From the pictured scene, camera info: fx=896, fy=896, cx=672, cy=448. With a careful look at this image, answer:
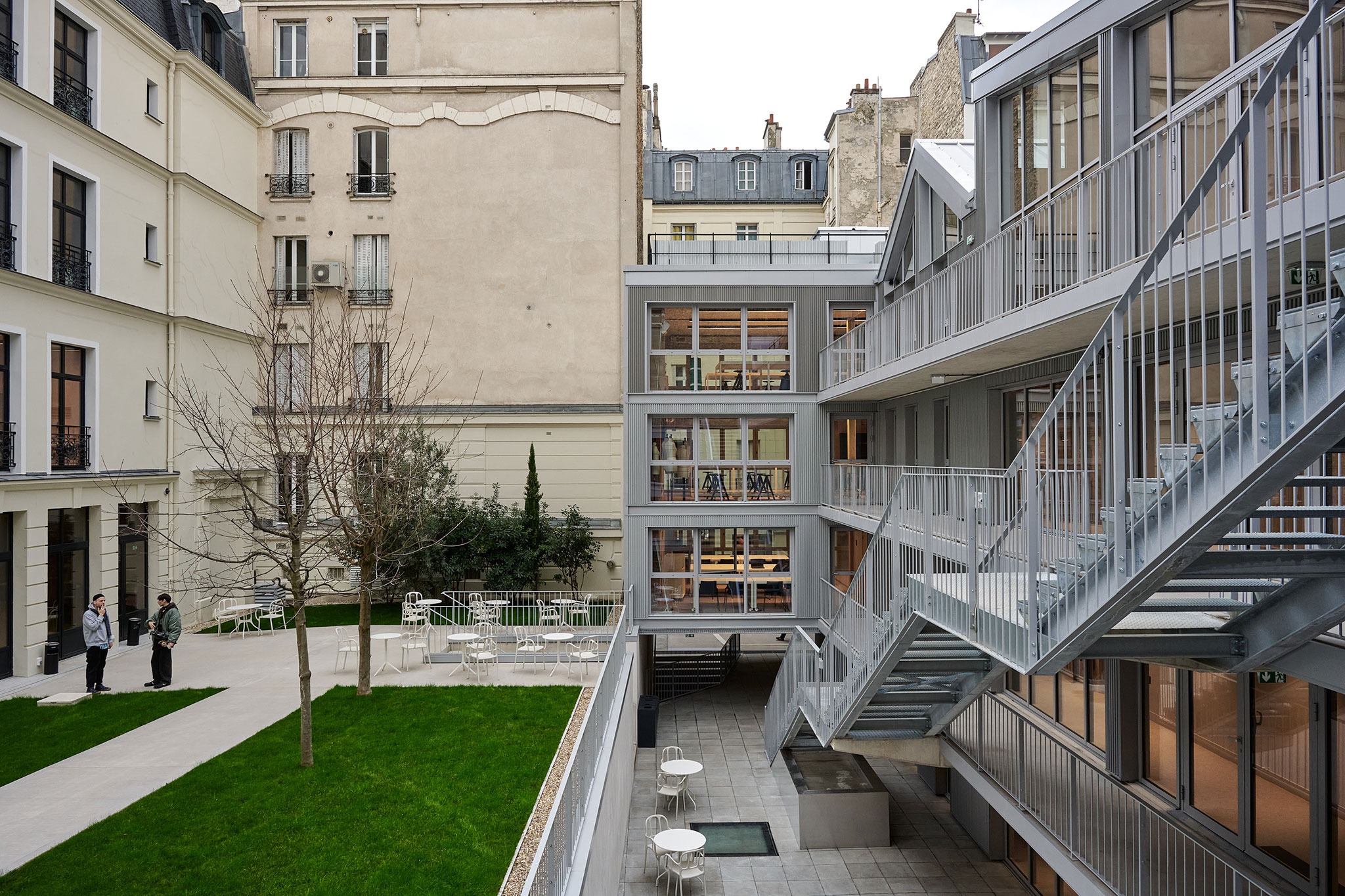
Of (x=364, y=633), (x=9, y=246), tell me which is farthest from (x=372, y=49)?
(x=364, y=633)

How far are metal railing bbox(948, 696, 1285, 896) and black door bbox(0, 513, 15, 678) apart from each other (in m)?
16.4

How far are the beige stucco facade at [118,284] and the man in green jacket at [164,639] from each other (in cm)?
212

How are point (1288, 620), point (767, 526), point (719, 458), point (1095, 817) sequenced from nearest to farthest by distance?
point (1288, 620)
point (1095, 817)
point (767, 526)
point (719, 458)

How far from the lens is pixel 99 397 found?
18.3m

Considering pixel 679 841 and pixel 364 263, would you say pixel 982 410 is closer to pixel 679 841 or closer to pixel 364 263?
pixel 679 841

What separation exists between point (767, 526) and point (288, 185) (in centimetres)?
1630

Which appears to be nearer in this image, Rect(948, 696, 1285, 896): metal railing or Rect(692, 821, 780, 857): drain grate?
Rect(948, 696, 1285, 896): metal railing

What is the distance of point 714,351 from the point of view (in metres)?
21.1

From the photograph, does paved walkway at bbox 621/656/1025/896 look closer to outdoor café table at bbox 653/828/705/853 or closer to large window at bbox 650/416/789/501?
outdoor café table at bbox 653/828/705/853

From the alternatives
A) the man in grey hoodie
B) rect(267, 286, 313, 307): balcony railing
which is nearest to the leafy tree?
rect(267, 286, 313, 307): balcony railing

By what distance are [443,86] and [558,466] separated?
11.0 m

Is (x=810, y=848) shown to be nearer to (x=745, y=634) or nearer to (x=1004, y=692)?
(x=1004, y=692)

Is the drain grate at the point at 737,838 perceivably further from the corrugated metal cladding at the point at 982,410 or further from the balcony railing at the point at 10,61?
the balcony railing at the point at 10,61

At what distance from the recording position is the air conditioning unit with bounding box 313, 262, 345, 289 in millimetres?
24078
